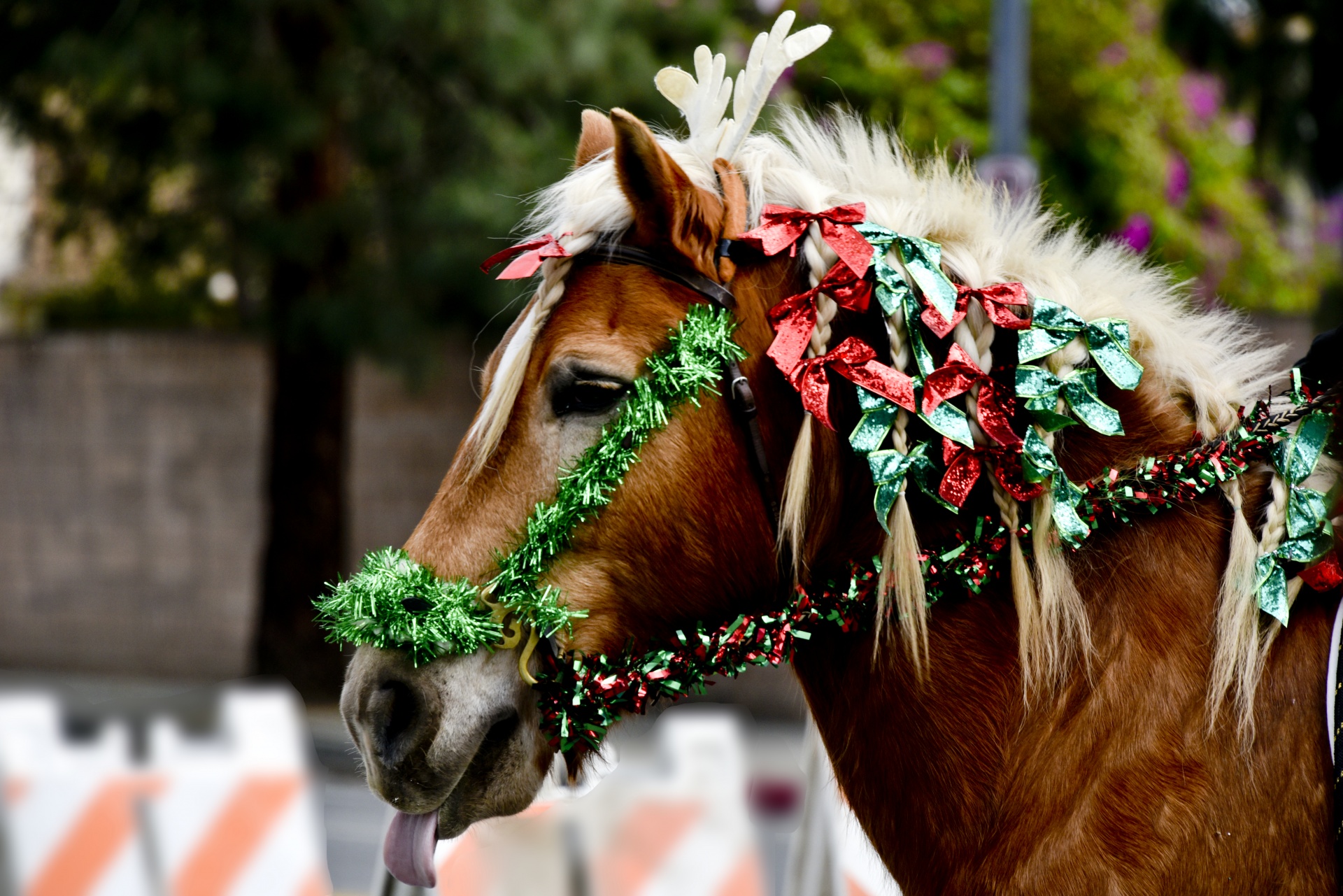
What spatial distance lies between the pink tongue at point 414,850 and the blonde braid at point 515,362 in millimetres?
566

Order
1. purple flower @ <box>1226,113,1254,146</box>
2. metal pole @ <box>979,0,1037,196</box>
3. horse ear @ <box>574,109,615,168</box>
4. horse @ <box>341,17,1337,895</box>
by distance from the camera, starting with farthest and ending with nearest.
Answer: purple flower @ <box>1226,113,1254,146</box>, metal pole @ <box>979,0,1037,196</box>, horse ear @ <box>574,109,615,168</box>, horse @ <box>341,17,1337,895</box>

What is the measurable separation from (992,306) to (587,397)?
0.67 m

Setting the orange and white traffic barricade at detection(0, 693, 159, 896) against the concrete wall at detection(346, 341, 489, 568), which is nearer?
the orange and white traffic barricade at detection(0, 693, 159, 896)

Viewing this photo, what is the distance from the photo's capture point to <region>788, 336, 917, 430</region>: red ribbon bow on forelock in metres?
1.94

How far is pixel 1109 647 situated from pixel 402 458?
953 centimetres

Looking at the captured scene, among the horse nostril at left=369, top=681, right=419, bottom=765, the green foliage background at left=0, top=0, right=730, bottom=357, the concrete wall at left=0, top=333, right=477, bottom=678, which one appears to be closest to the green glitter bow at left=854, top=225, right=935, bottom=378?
the horse nostril at left=369, top=681, right=419, bottom=765

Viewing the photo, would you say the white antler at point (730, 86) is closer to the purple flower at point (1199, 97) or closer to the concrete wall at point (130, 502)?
Answer: the concrete wall at point (130, 502)

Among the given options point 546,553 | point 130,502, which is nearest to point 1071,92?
point 130,502

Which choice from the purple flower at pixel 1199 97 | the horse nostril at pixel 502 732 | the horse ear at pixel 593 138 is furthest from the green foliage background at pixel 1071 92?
the horse nostril at pixel 502 732

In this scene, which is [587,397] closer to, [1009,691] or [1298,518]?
[1009,691]

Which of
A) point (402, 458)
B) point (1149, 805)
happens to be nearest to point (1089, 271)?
point (1149, 805)

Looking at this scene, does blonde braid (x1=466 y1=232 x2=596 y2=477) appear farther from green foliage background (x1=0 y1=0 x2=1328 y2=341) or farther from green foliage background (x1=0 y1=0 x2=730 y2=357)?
green foliage background (x1=0 y1=0 x2=730 y2=357)

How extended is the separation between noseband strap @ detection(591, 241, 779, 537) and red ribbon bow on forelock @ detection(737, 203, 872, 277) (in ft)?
0.33

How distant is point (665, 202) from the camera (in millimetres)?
1970
